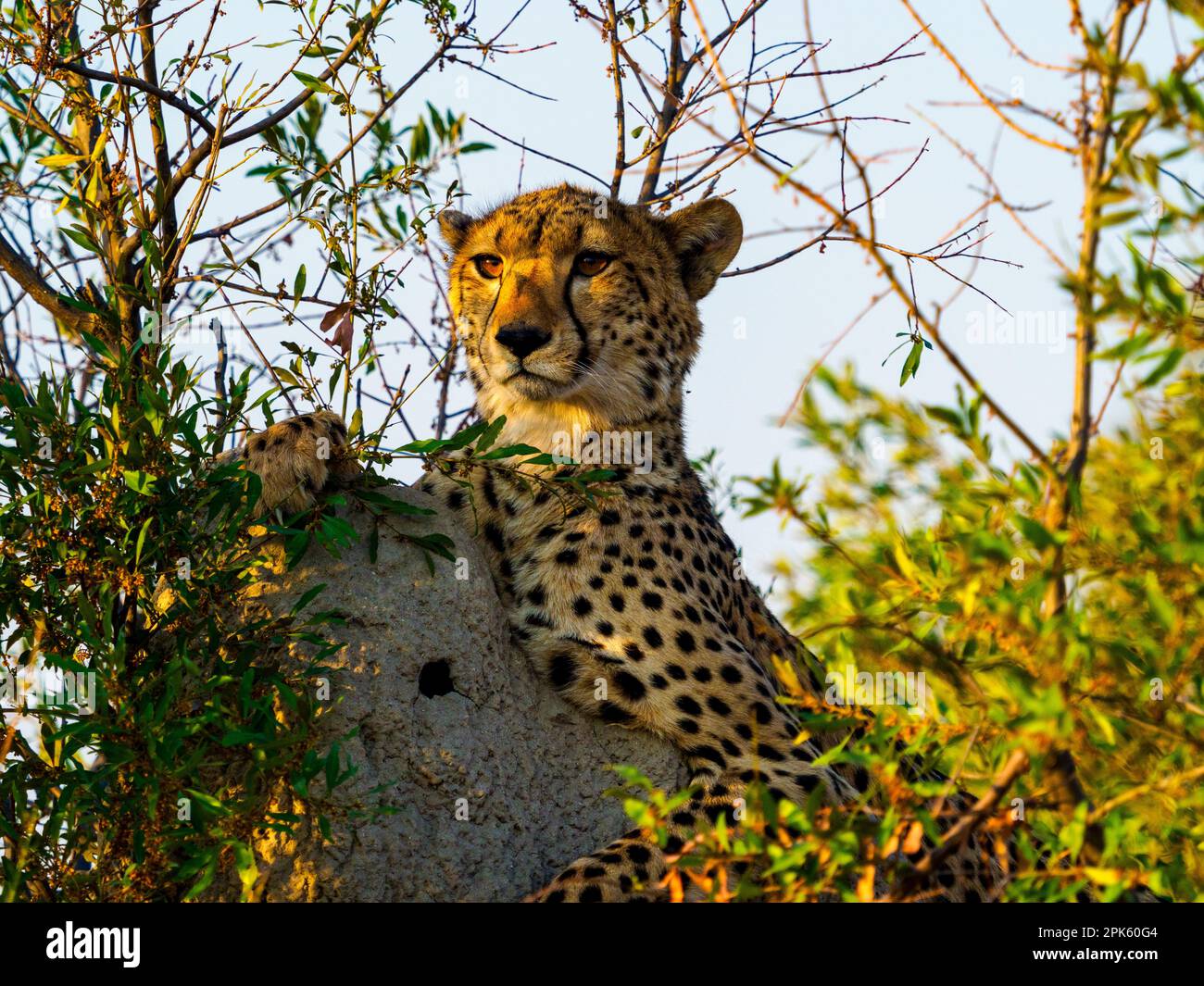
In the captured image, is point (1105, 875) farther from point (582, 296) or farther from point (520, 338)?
point (582, 296)

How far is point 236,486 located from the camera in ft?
13.3

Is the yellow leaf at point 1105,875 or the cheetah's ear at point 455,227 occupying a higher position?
the cheetah's ear at point 455,227

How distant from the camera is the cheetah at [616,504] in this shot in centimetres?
443

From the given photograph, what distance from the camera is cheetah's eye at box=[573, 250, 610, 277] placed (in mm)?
5297

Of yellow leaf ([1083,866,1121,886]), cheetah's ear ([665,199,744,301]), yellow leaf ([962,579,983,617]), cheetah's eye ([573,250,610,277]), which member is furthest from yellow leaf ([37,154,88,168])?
yellow leaf ([1083,866,1121,886])

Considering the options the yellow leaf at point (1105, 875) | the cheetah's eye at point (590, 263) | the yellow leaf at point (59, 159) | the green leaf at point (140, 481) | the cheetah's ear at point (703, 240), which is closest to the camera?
the yellow leaf at point (1105, 875)

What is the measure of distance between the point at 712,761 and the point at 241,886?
4.54 feet

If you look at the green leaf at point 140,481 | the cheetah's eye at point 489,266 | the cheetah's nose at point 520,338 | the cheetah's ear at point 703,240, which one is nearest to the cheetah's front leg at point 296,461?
the green leaf at point 140,481

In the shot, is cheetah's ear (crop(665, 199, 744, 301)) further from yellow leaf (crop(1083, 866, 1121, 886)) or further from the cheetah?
yellow leaf (crop(1083, 866, 1121, 886))

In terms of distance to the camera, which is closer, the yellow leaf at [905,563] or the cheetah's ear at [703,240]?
the yellow leaf at [905,563]

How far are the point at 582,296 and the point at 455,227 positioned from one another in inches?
31.7

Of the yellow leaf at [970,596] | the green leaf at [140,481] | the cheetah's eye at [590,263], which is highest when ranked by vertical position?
the cheetah's eye at [590,263]

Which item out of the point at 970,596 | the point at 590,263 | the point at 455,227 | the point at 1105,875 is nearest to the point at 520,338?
the point at 590,263

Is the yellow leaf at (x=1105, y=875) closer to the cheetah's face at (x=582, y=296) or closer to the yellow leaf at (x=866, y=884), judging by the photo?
the yellow leaf at (x=866, y=884)
